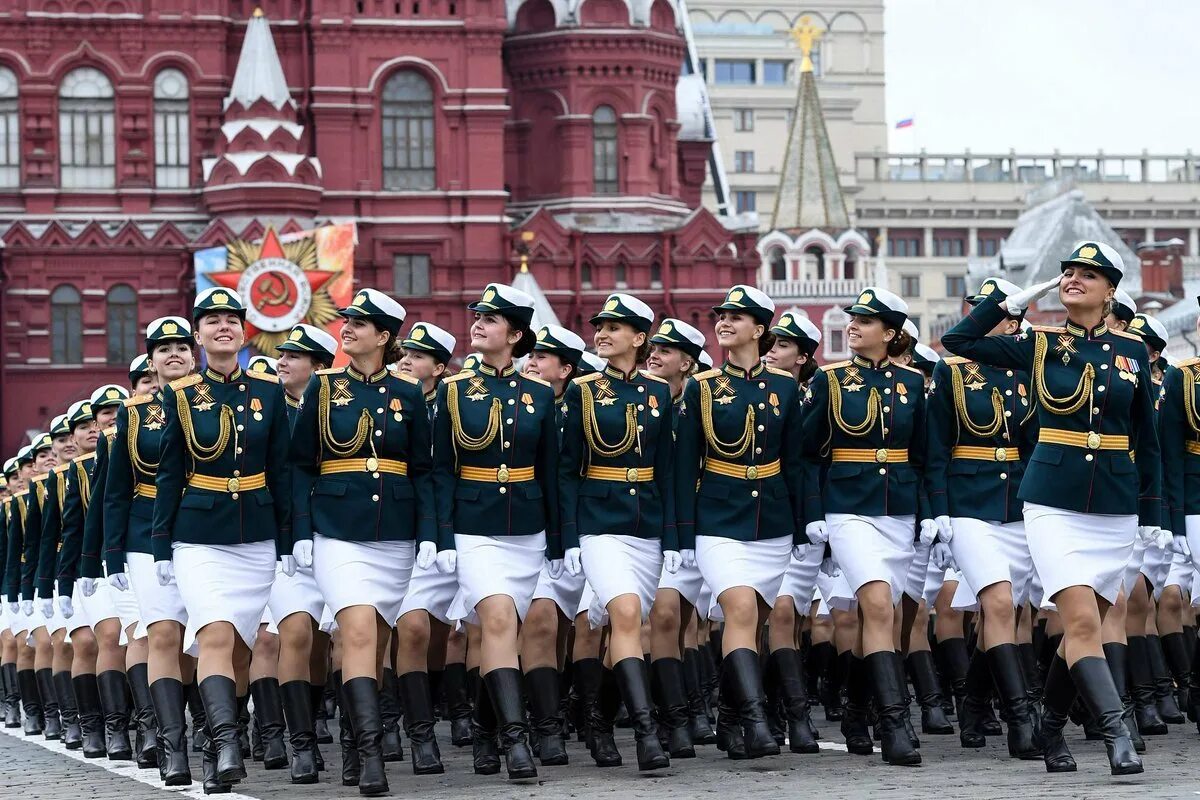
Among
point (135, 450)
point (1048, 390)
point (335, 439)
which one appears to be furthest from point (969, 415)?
point (135, 450)

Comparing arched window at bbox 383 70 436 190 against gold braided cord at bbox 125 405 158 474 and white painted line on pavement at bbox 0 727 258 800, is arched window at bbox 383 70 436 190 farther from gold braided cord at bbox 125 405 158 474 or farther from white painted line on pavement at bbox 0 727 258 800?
gold braided cord at bbox 125 405 158 474

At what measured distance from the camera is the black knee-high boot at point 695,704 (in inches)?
515

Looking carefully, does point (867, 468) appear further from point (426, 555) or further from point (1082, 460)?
point (426, 555)

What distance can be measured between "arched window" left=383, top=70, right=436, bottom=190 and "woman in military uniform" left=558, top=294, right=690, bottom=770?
43012 millimetres

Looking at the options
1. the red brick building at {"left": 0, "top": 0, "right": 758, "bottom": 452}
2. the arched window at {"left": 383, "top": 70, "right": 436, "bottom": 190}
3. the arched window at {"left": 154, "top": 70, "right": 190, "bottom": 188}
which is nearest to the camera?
the red brick building at {"left": 0, "top": 0, "right": 758, "bottom": 452}

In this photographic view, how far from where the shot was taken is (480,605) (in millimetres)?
11875

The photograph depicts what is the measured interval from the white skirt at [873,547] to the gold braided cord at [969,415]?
63 cm

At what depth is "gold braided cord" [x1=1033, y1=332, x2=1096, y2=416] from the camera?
37.2 feet

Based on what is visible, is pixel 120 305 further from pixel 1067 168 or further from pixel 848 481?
pixel 1067 168

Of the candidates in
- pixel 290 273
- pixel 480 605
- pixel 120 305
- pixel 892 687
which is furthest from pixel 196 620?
pixel 120 305

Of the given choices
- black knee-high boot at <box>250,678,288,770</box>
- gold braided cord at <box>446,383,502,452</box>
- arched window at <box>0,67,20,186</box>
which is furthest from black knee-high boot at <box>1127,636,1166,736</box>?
arched window at <box>0,67,20,186</box>

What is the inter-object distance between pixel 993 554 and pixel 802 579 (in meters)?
1.20

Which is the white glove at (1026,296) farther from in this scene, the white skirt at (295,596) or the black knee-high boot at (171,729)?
the black knee-high boot at (171,729)

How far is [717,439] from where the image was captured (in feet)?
40.9
